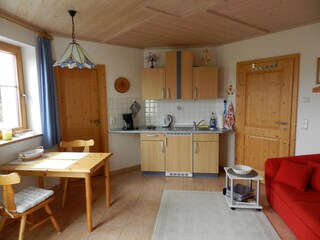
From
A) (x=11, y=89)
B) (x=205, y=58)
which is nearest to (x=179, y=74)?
(x=205, y=58)

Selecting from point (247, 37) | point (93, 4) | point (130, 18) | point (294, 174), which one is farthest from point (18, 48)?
point (294, 174)

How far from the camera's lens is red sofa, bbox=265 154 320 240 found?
1.89m

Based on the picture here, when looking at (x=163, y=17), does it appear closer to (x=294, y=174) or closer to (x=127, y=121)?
(x=127, y=121)

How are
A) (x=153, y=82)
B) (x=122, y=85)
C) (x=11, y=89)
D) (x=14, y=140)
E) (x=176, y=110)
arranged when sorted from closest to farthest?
1. (x=14, y=140)
2. (x=11, y=89)
3. (x=153, y=82)
4. (x=122, y=85)
5. (x=176, y=110)

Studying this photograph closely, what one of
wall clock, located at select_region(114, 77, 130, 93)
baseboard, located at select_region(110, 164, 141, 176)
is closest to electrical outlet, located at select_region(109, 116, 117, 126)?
wall clock, located at select_region(114, 77, 130, 93)

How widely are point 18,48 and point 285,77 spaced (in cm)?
397

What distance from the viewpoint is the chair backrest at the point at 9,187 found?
71.2 inches

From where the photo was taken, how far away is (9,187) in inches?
73.2

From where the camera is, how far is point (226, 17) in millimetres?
2729

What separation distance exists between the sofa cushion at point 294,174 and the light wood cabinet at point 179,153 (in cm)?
156

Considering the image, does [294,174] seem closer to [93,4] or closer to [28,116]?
[93,4]

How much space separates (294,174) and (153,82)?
2.64m

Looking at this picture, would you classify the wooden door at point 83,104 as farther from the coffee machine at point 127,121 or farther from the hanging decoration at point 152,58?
the hanging decoration at point 152,58

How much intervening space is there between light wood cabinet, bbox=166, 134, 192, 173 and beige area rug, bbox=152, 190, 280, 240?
2.71ft
